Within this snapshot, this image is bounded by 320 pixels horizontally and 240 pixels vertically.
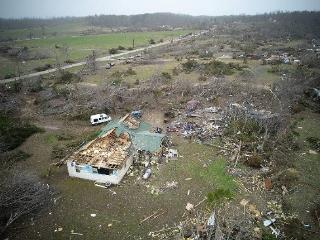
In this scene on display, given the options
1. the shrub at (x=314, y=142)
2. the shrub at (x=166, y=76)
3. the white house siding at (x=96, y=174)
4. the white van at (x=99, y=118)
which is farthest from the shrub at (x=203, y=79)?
the white house siding at (x=96, y=174)

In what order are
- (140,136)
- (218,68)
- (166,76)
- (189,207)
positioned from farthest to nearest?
(218,68), (166,76), (140,136), (189,207)

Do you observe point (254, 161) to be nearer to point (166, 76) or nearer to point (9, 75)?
point (166, 76)

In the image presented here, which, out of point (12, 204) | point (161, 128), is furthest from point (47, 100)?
point (12, 204)

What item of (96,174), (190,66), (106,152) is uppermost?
(190,66)

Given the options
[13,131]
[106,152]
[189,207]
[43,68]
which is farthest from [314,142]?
[43,68]

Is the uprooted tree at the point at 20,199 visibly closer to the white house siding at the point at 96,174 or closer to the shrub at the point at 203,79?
the white house siding at the point at 96,174

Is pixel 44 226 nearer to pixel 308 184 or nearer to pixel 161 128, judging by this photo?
pixel 161 128

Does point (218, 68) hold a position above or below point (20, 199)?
above

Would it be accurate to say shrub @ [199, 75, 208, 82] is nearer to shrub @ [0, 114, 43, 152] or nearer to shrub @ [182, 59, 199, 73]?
shrub @ [182, 59, 199, 73]

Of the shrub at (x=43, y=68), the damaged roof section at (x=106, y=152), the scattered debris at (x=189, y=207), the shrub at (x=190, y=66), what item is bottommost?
the scattered debris at (x=189, y=207)
